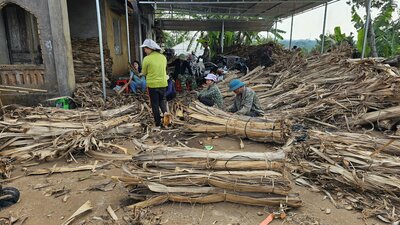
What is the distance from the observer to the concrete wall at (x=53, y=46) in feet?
19.4

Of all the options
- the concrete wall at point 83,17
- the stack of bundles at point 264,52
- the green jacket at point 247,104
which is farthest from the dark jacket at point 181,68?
the green jacket at point 247,104

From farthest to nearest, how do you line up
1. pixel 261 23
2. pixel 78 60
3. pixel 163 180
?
pixel 261 23, pixel 78 60, pixel 163 180

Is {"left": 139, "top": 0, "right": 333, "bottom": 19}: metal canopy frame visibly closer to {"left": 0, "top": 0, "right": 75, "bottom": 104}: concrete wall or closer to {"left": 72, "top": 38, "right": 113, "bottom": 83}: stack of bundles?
{"left": 72, "top": 38, "right": 113, "bottom": 83}: stack of bundles

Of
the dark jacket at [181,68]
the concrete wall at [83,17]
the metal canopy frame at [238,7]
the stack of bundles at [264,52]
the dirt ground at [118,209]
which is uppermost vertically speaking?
the metal canopy frame at [238,7]

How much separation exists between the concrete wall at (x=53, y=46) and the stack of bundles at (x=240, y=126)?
3342mm

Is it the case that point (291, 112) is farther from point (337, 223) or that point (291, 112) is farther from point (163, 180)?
point (163, 180)

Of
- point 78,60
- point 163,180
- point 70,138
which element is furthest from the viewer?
point 78,60

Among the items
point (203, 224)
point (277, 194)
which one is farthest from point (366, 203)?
point (203, 224)

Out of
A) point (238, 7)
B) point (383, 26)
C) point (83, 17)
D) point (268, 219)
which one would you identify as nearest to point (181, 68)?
point (83, 17)

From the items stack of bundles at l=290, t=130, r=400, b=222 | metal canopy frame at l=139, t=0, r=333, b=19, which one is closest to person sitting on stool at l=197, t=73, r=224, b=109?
stack of bundles at l=290, t=130, r=400, b=222

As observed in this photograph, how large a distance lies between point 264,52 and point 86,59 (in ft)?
24.3

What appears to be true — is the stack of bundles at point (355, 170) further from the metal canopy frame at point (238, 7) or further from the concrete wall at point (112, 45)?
the metal canopy frame at point (238, 7)

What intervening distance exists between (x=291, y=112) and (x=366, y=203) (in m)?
3.25

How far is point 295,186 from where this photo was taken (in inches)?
135
